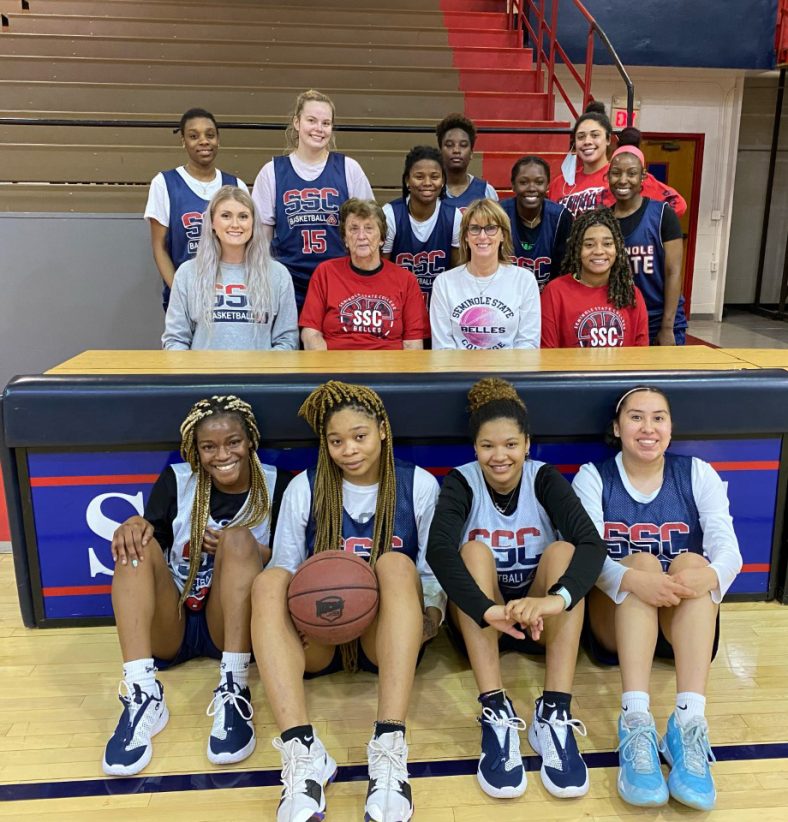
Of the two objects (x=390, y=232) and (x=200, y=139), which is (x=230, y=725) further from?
(x=200, y=139)

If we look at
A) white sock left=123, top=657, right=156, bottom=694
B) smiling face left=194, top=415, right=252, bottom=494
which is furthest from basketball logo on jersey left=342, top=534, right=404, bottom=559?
white sock left=123, top=657, right=156, bottom=694

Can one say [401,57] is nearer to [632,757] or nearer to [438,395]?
[438,395]

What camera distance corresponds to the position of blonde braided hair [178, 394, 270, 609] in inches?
75.6

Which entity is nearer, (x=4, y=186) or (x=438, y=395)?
(x=438, y=395)

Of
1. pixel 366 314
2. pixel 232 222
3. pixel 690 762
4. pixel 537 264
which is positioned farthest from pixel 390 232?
pixel 690 762

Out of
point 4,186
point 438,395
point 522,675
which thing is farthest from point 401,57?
point 522,675

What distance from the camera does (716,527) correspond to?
1897mm

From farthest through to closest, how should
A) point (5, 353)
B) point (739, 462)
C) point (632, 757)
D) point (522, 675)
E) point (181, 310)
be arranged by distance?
Answer: point (5, 353) → point (181, 310) → point (739, 462) → point (522, 675) → point (632, 757)

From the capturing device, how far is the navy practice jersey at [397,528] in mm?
1921

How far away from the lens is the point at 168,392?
2039mm

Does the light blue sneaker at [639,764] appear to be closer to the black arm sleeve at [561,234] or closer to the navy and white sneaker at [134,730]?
the navy and white sneaker at [134,730]

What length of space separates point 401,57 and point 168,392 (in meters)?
5.47

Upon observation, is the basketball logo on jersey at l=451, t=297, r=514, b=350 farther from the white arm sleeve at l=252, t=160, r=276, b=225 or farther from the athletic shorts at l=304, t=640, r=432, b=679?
the athletic shorts at l=304, t=640, r=432, b=679

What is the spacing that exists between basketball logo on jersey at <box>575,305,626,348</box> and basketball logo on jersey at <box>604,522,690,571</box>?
0.91 meters
